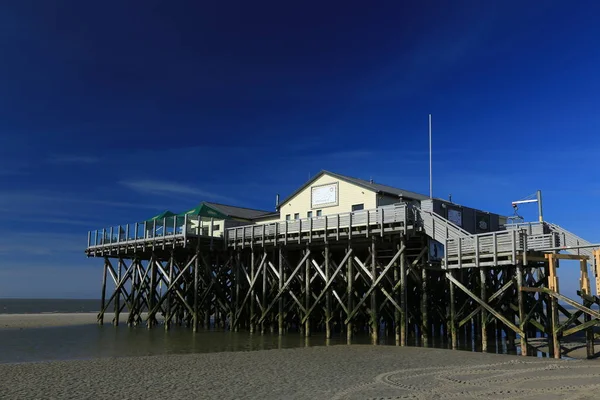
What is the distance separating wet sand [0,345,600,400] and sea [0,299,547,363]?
3933mm

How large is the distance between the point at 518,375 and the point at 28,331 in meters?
31.3

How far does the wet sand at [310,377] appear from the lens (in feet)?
Result: 37.7

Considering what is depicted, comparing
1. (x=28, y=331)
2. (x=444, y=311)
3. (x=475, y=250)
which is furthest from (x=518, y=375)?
(x=28, y=331)

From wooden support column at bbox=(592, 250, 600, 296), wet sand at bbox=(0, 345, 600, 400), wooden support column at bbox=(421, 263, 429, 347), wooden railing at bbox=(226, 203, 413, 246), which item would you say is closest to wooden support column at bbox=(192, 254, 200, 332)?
wooden railing at bbox=(226, 203, 413, 246)

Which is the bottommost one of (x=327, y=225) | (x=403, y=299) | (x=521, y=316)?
(x=521, y=316)

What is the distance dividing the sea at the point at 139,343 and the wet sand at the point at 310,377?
155 inches

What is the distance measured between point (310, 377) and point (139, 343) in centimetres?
1401

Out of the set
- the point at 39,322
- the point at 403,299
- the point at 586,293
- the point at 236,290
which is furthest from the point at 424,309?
the point at 39,322

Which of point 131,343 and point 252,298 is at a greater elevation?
point 252,298

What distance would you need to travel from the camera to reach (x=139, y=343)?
2508 centimetres

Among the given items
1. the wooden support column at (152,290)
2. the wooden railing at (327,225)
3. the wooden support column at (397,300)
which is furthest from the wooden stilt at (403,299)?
the wooden support column at (152,290)

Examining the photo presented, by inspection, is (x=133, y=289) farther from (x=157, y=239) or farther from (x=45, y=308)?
(x=45, y=308)

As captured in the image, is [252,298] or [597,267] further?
[252,298]

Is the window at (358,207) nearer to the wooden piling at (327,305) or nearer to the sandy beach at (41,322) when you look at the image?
the wooden piling at (327,305)
